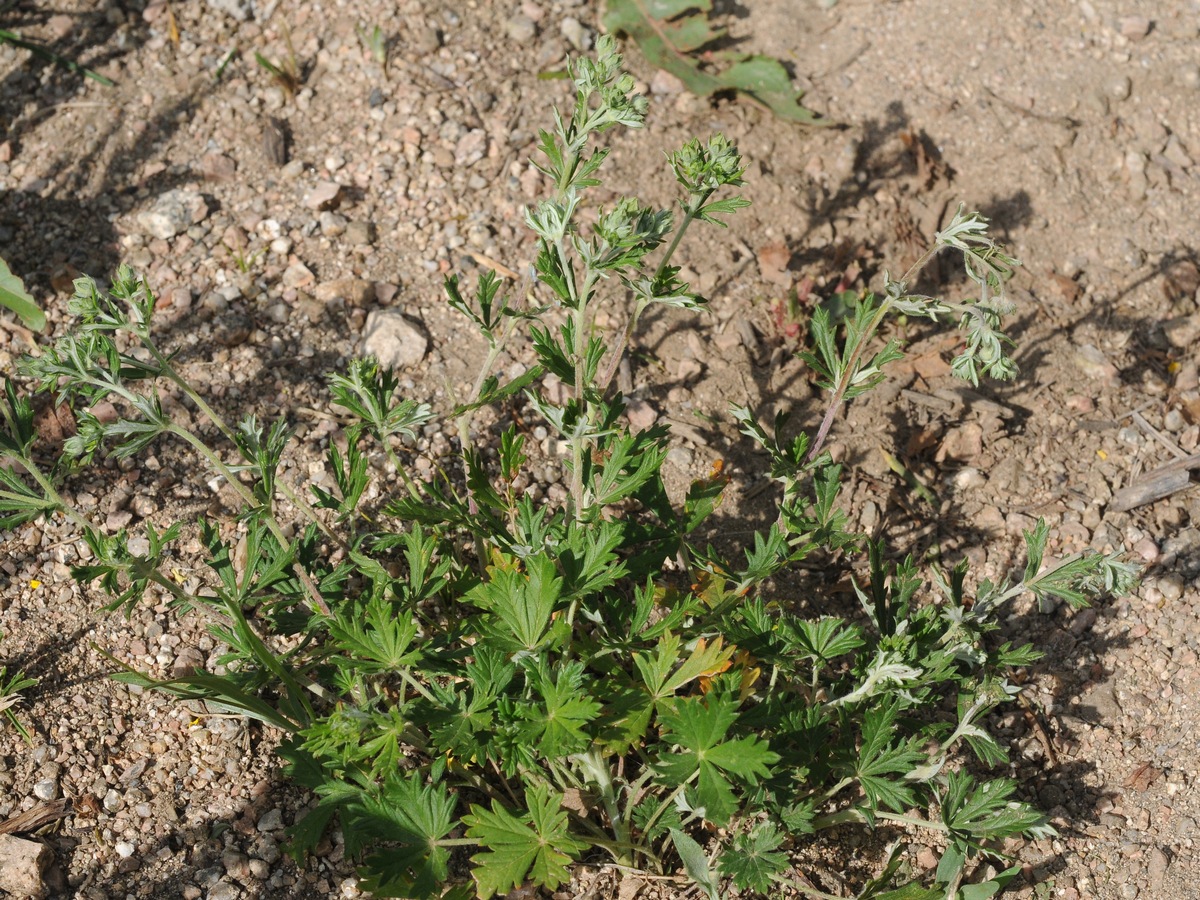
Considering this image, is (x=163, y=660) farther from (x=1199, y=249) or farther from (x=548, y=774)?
(x=1199, y=249)

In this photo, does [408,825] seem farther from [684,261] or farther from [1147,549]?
[1147,549]

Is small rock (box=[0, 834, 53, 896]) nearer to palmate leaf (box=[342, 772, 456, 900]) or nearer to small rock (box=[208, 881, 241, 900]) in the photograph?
small rock (box=[208, 881, 241, 900])

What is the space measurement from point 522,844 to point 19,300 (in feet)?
8.40

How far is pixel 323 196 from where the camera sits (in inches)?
169

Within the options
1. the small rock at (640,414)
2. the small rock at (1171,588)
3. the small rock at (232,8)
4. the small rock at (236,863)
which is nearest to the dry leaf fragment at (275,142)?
the small rock at (232,8)

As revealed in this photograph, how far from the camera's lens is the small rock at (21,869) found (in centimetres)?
292

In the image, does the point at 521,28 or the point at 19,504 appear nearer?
the point at 19,504

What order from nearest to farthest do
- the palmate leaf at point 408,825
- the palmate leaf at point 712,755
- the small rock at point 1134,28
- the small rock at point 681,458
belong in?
the palmate leaf at point 712,755
the palmate leaf at point 408,825
the small rock at point 681,458
the small rock at point 1134,28

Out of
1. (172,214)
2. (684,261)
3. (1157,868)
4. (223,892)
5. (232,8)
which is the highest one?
(232,8)

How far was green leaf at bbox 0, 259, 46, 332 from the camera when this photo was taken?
12.3 ft

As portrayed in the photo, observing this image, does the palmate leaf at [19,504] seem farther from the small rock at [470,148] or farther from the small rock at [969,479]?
the small rock at [969,479]

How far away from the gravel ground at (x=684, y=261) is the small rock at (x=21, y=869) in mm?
79

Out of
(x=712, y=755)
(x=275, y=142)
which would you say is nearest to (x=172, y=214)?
(x=275, y=142)

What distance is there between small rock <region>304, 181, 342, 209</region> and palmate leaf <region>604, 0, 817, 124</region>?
4.76ft
